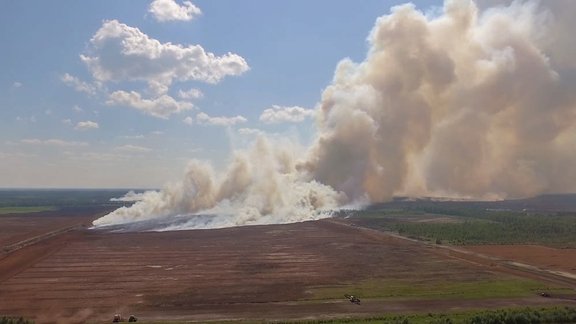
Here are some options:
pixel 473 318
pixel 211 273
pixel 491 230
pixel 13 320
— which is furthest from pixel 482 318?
pixel 491 230

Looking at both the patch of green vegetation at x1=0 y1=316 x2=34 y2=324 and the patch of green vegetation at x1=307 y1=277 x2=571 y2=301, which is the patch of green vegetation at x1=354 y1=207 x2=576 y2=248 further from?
the patch of green vegetation at x1=0 y1=316 x2=34 y2=324

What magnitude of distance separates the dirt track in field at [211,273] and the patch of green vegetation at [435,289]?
1529 mm

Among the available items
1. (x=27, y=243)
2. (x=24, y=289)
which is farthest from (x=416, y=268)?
(x=27, y=243)

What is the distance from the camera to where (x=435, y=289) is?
165ft

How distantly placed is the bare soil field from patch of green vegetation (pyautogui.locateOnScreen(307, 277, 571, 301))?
34.0 ft

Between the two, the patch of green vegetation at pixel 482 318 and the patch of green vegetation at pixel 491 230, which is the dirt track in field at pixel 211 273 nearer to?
the patch of green vegetation at pixel 482 318

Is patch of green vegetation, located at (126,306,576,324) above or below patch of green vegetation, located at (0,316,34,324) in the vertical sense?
above

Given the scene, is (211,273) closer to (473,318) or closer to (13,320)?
(13,320)

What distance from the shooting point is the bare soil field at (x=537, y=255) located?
A: 206ft

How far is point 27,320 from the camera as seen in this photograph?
41.1 meters

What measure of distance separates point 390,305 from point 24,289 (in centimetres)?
3552

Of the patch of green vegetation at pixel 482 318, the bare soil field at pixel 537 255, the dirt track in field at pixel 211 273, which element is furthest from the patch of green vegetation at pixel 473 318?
the bare soil field at pixel 537 255

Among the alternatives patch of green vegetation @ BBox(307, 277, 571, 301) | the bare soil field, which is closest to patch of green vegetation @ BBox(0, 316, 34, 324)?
patch of green vegetation @ BBox(307, 277, 571, 301)

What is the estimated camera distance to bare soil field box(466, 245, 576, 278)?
62688 mm
